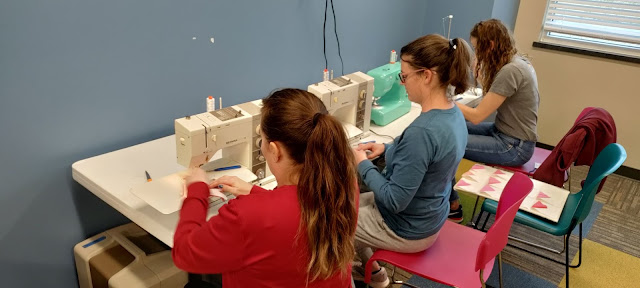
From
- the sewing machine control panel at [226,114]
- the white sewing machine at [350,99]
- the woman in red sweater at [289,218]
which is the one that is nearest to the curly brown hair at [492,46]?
the white sewing machine at [350,99]

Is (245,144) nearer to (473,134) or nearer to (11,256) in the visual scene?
(11,256)

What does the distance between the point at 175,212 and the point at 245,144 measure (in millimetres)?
353

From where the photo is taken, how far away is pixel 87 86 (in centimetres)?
198

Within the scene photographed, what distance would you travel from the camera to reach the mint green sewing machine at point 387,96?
260 centimetres

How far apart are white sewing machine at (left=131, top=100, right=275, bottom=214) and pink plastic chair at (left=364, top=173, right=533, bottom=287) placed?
610 mm

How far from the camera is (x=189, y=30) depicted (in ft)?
7.50

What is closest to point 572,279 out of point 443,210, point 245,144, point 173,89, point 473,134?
point 473,134

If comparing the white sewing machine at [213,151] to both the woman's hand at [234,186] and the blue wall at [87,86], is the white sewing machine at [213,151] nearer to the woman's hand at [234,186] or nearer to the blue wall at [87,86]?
the woman's hand at [234,186]

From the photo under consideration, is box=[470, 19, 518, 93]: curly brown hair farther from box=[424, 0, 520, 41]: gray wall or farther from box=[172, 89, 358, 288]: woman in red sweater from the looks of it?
box=[172, 89, 358, 288]: woman in red sweater

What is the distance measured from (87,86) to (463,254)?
64.4 inches

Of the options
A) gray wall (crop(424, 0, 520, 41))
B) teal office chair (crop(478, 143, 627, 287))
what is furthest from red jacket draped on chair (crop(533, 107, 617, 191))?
gray wall (crop(424, 0, 520, 41))

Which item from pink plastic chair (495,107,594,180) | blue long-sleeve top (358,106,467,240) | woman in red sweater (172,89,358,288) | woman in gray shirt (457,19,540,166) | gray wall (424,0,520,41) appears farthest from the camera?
gray wall (424,0,520,41)

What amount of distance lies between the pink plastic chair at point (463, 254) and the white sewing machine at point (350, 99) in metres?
0.64

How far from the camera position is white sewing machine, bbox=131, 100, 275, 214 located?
1.65 meters
